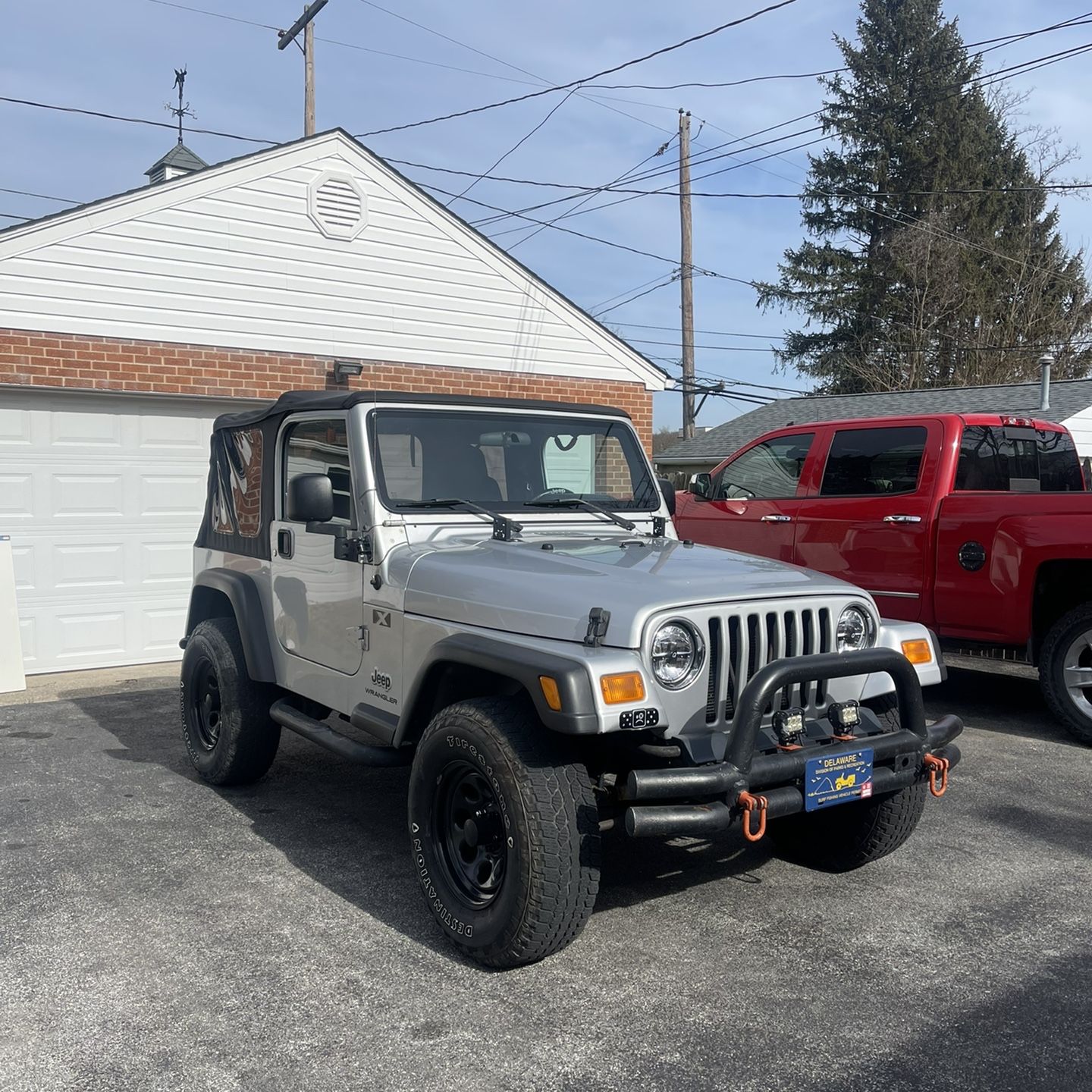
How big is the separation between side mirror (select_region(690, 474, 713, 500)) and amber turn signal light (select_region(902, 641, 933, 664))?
13.9 ft

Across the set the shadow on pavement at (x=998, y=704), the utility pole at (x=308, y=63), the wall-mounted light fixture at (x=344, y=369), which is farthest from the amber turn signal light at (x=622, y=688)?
the utility pole at (x=308, y=63)

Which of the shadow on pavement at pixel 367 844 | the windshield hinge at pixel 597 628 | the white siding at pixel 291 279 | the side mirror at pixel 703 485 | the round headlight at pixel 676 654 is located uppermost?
the white siding at pixel 291 279

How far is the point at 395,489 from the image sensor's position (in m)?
4.69

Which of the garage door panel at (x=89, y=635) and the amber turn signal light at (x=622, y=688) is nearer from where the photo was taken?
the amber turn signal light at (x=622, y=688)

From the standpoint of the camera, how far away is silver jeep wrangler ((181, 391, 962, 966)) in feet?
11.6

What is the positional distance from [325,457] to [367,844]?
175 cm

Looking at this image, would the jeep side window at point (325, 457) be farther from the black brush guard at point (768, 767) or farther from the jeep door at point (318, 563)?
the black brush guard at point (768, 767)

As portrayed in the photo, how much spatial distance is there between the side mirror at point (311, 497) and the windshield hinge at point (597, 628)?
143 cm

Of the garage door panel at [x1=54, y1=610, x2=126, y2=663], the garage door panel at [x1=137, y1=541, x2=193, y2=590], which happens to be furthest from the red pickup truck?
the garage door panel at [x1=54, y1=610, x2=126, y2=663]

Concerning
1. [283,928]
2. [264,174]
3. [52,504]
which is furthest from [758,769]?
[264,174]

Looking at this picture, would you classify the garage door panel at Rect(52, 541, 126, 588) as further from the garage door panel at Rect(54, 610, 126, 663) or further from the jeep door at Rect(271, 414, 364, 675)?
the jeep door at Rect(271, 414, 364, 675)

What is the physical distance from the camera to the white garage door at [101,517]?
915 cm

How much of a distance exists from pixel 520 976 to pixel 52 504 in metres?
7.09

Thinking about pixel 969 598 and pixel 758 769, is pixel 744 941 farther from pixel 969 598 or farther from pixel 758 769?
pixel 969 598
